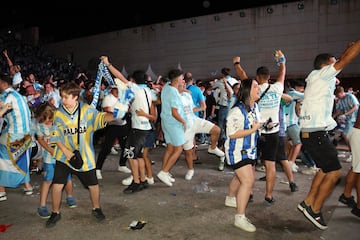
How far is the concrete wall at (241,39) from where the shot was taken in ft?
51.7

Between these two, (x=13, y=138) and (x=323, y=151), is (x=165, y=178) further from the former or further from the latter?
(x=323, y=151)

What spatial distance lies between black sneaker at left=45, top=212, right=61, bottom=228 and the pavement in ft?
0.21

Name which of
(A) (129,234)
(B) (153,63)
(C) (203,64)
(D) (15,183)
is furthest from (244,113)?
(B) (153,63)

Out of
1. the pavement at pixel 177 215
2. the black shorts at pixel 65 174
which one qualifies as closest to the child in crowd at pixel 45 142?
the pavement at pixel 177 215

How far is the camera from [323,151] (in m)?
4.04

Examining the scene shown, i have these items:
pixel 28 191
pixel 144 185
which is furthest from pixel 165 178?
pixel 28 191

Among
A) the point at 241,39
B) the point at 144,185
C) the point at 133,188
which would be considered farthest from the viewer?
the point at 241,39

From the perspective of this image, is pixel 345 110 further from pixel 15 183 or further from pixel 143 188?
pixel 15 183

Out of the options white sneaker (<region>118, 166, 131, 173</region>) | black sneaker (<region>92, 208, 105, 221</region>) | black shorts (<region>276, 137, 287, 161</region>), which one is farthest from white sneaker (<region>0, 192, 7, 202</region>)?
black shorts (<region>276, 137, 287, 161</region>)

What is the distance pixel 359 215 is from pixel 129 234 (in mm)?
2889

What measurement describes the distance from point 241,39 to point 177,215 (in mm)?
15248

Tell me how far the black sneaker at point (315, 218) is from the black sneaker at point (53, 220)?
3.04 m

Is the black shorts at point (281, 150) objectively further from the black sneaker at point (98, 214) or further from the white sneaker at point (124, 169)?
the white sneaker at point (124, 169)

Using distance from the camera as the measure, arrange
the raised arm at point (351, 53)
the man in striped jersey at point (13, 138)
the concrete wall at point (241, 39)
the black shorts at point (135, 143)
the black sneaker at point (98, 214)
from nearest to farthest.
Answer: the raised arm at point (351, 53) < the black sneaker at point (98, 214) < the man in striped jersey at point (13, 138) < the black shorts at point (135, 143) < the concrete wall at point (241, 39)
